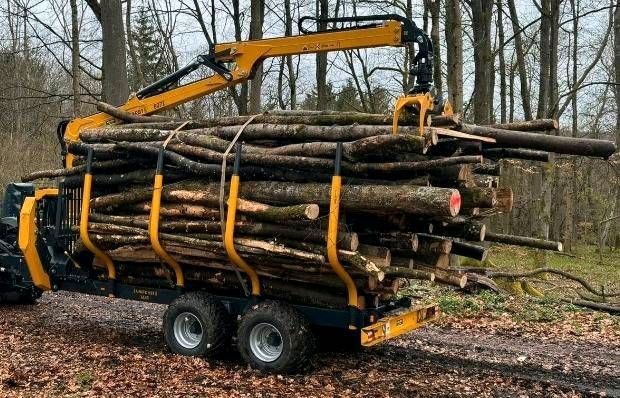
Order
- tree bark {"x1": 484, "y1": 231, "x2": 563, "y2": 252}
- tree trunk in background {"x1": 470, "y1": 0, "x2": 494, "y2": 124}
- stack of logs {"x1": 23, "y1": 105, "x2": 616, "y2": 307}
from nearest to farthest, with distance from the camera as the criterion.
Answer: stack of logs {"x1": 23, "y1": 105, "x2": 616, "y2": 307}, tree bark {"x1": 484, "y1": 231, "x2": 563, "y2": 252}, tree trunk in background {"x1": 470, "y1": 0, "x2": 494, "y2": 124}

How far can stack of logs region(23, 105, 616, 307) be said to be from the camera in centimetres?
684

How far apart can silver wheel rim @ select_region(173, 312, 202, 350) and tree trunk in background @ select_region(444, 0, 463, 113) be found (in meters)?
8.27

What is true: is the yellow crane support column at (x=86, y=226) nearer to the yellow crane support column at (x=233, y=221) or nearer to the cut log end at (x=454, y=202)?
the yellow crane support column at (x=233, y=221)

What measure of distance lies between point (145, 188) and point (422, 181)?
357 cm

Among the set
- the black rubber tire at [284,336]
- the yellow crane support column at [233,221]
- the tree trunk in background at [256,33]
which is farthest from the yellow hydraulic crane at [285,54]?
the tree trunk in background at [256,33]

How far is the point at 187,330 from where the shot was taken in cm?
835

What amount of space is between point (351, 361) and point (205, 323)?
5.91 ft

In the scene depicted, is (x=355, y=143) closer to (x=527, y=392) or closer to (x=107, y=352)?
(x=527, y=392)

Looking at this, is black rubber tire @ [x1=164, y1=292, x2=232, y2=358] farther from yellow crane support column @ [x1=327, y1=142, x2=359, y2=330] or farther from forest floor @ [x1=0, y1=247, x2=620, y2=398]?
yellow crane support column @ [x1=327, y1=142, x2=359, y2=330]

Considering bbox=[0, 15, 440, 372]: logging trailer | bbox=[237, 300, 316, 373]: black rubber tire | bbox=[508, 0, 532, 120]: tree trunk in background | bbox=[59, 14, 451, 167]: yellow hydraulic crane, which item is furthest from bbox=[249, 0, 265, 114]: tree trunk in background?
bbox=[237, 300, 316, 373]: black rubber tire

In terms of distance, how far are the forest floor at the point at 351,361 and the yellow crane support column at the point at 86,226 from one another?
958mm

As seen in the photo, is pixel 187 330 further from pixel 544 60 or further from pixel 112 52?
pixel 544 60

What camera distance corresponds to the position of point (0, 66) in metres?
32.1

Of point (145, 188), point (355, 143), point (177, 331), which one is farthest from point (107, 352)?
point (355, 143)
